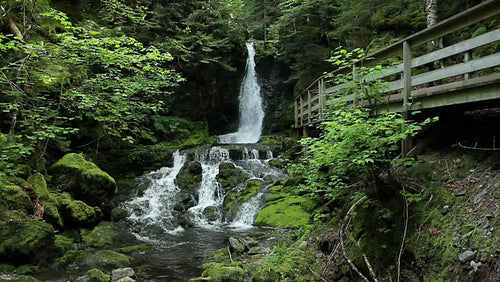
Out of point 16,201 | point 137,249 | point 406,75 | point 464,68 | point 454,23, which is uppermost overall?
point 454,23

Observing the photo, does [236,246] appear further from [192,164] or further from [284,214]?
[192,164]

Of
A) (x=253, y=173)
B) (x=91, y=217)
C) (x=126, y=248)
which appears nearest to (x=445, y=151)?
(x=126, y=248)

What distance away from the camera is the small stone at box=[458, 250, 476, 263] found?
3.42 m

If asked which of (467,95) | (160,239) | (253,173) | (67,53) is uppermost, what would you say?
(67,53)

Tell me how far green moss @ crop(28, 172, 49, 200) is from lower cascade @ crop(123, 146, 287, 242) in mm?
2926

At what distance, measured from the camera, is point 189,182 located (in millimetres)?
15289

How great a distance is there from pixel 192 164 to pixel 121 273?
30.7 feet

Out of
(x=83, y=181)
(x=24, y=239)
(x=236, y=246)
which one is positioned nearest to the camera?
(x=24, y=239)

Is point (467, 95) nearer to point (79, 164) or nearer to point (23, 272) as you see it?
point (23, 272)

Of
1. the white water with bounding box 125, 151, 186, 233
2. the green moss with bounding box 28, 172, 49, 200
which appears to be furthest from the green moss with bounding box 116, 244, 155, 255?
the green moss with bounding box 28, 172, 49, 200

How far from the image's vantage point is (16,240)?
7137mm

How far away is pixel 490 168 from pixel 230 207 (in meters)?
9.68

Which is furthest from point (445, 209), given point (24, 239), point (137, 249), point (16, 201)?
point (16, 201)

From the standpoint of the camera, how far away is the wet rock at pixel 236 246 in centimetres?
792
